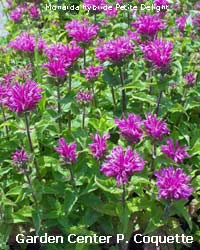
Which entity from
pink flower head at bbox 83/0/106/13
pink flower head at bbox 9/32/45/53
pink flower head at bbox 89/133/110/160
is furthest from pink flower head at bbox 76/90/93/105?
pink flower head at bbox 83/0/106/13

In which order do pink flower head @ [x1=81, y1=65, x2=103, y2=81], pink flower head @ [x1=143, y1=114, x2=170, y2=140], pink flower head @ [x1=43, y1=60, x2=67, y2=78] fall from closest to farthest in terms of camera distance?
pink flower head @ [x1=143, y1=114, x2=170, y2=140] → pink flower head @ [x1=43, y1=60, x2=67, y2=78] → pink flower head @ [x1=81, y1=65, x2=103, y2=81]

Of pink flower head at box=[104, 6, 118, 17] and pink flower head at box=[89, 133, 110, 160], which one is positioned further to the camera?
pink flower head at box=[104, 6, 118, 17]

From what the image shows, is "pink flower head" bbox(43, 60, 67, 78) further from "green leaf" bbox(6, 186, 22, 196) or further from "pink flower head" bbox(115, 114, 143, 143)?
"green leaf" bbox(6, 186, 22, 196)

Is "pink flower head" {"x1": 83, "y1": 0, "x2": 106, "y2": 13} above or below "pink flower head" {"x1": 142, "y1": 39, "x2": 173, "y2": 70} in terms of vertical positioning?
above

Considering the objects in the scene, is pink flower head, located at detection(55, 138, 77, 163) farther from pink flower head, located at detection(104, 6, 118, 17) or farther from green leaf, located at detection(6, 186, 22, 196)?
pink flower head, located at detection(104, 6, 118, 17)

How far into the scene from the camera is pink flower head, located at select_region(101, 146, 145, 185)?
92.3 inches

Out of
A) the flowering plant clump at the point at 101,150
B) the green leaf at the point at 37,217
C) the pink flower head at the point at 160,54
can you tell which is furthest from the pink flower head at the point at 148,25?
the green leaf at the point at 37,217

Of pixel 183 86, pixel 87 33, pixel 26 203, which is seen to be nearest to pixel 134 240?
pixel 26 203

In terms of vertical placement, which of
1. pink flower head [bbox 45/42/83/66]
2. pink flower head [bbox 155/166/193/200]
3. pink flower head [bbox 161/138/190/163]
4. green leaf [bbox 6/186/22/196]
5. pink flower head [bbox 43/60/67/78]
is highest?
pink flower head [bbox 45/42/83/66]

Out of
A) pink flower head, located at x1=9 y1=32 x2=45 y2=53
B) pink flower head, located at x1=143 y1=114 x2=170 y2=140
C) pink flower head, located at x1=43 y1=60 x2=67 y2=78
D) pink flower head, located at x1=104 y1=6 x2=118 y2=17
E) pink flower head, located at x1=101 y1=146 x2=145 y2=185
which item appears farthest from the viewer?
pink flower head, located at x1=104 y1=6 x2=118 y2=17

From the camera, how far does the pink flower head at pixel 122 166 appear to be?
2.34 m

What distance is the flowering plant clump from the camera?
2.55m

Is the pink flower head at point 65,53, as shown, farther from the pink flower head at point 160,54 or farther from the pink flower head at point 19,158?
the pink flower head at point 19,158

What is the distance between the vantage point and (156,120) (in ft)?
8.53
